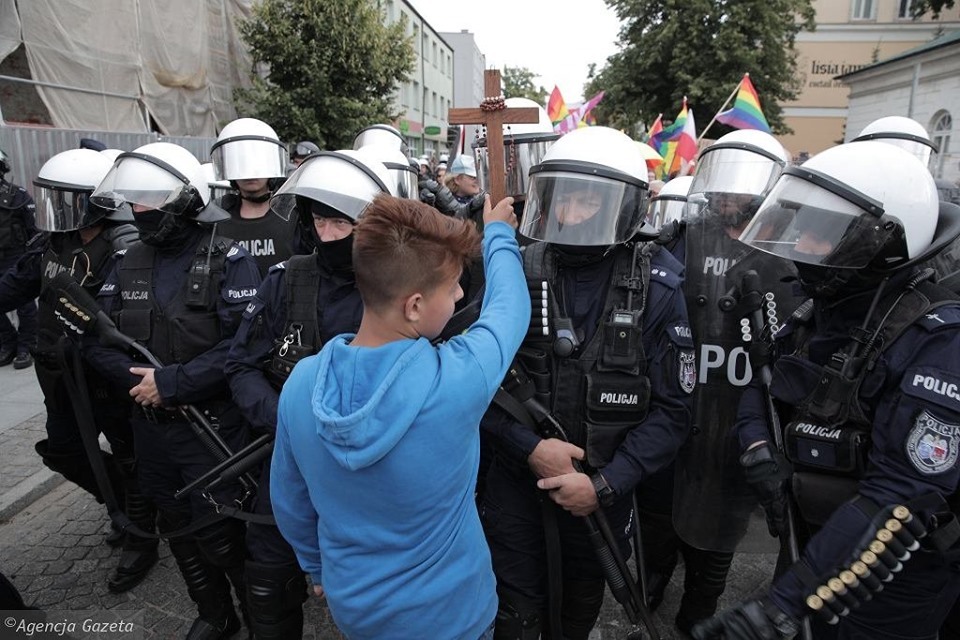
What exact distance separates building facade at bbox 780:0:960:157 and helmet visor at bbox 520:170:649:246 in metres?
34.5

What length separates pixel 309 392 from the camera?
4.71ft

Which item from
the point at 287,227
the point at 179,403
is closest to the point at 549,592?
the point at 179,403

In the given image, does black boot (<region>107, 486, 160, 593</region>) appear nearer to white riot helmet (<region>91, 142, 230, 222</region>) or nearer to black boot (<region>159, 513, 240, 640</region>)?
black boot (<region>159, 513, 240, 640</region>)

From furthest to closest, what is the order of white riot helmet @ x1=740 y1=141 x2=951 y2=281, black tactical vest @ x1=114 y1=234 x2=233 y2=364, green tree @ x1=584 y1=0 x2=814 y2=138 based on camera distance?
green tree @ x1=584 y1=0 x2=814 y2=138 → black tactical vest @ x1=114 y1=234 x2=233 y2=364 → white riot helmet @ x1=740 y1=141 x2=951 y2=281

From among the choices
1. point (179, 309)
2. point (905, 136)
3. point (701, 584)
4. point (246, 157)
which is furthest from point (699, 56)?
point (179, 309)

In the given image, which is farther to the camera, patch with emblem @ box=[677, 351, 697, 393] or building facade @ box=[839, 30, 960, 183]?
building facade @ box=[839, 30, 960, 183]

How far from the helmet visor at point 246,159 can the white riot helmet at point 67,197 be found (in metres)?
1.07

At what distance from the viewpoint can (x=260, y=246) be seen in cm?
424

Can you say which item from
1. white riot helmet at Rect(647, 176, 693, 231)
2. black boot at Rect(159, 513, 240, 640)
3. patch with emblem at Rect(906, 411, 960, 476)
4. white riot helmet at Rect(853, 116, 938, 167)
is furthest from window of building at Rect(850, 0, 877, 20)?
black boot at Rect(159, 513, 240, 640)

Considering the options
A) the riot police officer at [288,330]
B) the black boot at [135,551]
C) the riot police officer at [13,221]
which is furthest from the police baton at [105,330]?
the riot police officer at [13,221]

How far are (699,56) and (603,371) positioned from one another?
941 inches

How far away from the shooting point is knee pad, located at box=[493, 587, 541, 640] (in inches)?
87.0

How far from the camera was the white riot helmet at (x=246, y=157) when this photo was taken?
4.32m

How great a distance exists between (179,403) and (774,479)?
2.37m
